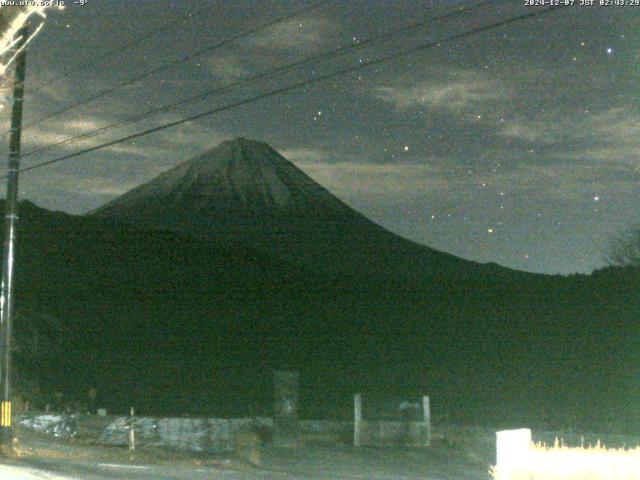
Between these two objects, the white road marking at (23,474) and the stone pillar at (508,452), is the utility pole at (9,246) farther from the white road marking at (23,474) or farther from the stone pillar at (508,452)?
the stone pillar at (508,452)

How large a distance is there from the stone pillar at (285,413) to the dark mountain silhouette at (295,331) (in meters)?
12.0

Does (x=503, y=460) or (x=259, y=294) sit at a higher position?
(x=259, y=294)

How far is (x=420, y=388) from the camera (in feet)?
164

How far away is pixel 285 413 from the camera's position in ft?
73.8

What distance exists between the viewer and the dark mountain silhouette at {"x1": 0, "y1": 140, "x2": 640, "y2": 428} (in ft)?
148

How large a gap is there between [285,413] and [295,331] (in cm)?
4672

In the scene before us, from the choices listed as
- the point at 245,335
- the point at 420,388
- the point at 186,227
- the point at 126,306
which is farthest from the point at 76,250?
the point at 186,227

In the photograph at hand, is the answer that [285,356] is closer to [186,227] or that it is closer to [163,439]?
[163,439]

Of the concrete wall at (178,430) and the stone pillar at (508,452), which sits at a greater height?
the stone pillar at (508,452)

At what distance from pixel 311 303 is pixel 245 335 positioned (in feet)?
24.2

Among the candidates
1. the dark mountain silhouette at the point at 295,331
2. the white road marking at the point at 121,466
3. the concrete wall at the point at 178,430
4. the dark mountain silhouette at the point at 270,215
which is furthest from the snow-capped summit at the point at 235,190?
the white road marking at the point at 121,466

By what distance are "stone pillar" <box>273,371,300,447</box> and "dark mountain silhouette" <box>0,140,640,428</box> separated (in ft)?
39.2

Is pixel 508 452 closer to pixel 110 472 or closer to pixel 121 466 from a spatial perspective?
pixel 110 472

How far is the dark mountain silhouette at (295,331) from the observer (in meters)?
45.2
